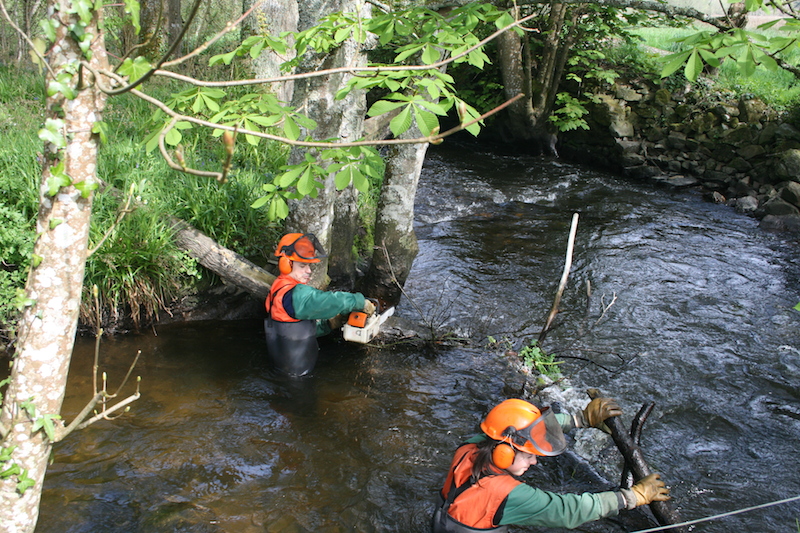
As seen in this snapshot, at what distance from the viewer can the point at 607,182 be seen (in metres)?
10.9

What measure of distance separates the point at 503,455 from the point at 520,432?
5.8 inches

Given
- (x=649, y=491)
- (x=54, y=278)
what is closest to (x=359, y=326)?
(x=649, y=491)

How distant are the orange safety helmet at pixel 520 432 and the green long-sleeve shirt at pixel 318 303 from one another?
1859 millimetres

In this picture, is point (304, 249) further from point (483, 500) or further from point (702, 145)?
point (702, 145)

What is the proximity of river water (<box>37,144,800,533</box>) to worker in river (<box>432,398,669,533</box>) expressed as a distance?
0.64 meters

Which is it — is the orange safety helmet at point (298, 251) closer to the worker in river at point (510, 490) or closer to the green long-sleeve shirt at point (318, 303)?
the green long-sleeve shirt at point (318, 303)

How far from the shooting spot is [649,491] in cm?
313

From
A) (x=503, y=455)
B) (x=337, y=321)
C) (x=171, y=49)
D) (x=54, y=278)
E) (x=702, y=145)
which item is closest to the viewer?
(x=171, y=49)

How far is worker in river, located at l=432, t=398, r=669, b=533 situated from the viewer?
2.87 meters

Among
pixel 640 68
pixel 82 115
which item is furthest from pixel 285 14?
pixel 82 115

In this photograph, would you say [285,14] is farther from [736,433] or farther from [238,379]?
[736,433]

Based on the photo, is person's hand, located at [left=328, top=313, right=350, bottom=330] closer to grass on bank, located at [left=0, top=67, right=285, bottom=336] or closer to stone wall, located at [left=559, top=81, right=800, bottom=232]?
grass on bank, located at [left=0, top=67, right=285, bottom=336]

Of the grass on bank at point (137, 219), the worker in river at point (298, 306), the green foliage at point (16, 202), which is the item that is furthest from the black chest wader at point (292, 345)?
the green foliage at point (16, 202)

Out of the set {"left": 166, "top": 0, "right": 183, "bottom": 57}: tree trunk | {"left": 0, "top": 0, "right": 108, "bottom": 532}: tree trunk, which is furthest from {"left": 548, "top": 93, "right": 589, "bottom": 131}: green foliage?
{"left": 0, "top": 0, "right": 108, "bottom": 532}: tree trunk
